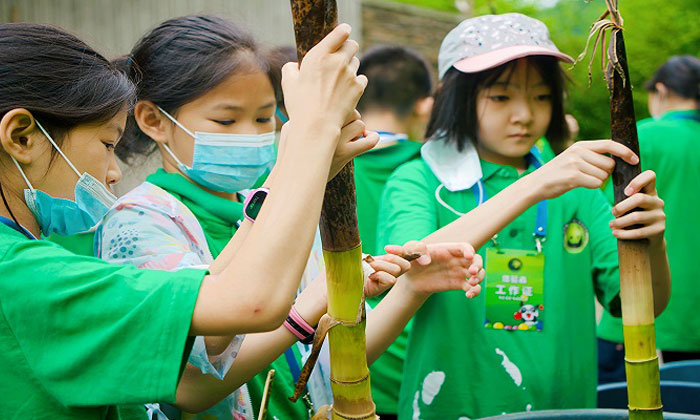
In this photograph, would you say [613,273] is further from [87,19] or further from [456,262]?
[87,19]

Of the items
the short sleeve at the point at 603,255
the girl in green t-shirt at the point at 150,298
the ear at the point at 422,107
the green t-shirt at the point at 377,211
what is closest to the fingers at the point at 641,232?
the short sleeve at the point at 603,255

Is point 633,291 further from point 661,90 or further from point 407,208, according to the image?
point 661,90

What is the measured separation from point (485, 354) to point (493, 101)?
83 centimetres

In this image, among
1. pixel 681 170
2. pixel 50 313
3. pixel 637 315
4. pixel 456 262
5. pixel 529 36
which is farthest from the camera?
pixel 681 170

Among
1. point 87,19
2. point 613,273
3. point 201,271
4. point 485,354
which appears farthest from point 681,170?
point 87,19

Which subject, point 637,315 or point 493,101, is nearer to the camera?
point 637,315

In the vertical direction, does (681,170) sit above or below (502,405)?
above

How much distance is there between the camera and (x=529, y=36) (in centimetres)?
237

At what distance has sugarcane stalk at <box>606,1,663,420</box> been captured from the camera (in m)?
1.57

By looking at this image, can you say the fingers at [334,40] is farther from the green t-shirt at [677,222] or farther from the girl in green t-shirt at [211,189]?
the green t-shirt at [677,222]

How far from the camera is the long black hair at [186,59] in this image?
1985mm

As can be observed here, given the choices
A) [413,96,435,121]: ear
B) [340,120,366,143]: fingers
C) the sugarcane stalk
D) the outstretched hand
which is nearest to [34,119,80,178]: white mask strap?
[340,120,366,143]: fingers

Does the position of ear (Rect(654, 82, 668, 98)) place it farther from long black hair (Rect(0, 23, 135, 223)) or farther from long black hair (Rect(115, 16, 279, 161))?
long black hair (Rect(0, 23, 135, 223))

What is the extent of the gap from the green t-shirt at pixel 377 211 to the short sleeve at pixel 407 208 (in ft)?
2.45
